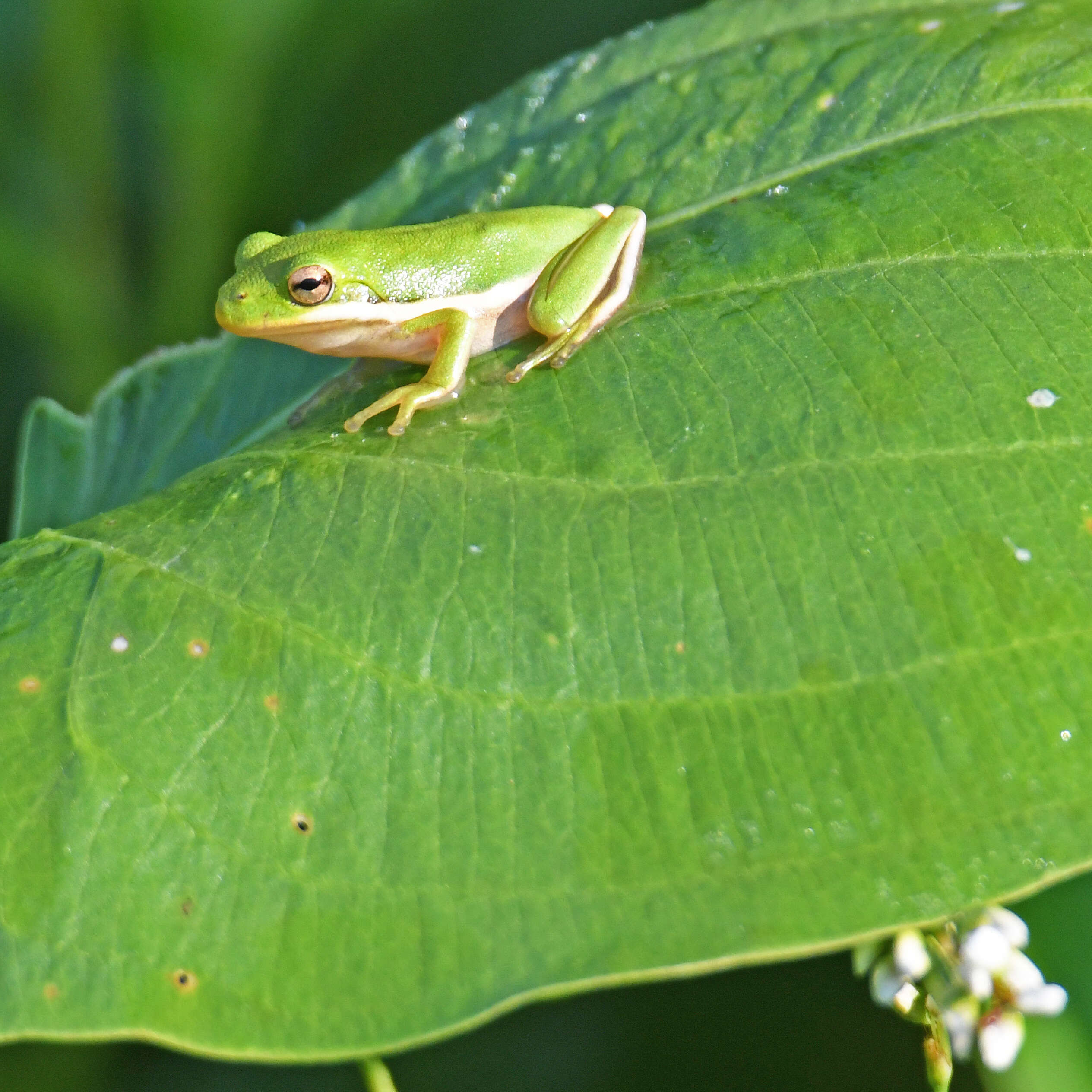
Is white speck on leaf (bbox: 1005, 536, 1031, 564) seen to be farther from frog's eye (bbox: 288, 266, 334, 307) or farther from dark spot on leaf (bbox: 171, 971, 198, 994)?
frog's eye (bbox: 288, 266, 334, 307)

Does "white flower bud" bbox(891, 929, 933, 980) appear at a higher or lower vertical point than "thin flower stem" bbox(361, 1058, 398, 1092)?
lower

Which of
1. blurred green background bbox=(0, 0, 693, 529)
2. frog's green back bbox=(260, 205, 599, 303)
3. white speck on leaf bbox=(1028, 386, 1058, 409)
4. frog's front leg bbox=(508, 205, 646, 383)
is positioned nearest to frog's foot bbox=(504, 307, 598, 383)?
frog's front leg bbox=(508, 205, 646, 383)

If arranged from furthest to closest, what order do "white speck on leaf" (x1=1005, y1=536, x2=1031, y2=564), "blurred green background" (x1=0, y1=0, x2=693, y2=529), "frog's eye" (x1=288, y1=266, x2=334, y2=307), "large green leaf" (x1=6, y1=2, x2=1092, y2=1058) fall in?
"blurred green background" (x1=0, y1=0, x2=693, y2=529) → "frog's eye" (x1=288, y1=266, x2=334, y2=307) → "white speck on leaf" (x1=1005, y1=536, x2=1031, y2=564) → "large green leaf" (x1=6, y1=2, x2=1092, y2=1058)

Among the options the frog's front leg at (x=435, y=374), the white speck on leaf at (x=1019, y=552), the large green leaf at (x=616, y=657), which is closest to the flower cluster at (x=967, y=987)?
the large green leaf at (x=616, y=657)

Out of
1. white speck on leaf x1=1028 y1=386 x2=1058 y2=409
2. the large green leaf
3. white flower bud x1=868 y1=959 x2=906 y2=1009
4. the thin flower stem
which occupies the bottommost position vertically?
white flower bud x1=868 y1=959 x2=906 y2=1009

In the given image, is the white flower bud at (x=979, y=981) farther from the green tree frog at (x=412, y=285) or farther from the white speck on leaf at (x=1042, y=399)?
the green tree frog at (x=412, y=285)

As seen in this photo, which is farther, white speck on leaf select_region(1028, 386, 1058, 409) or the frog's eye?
the frog's eye

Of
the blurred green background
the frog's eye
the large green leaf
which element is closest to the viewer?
the large green leaf

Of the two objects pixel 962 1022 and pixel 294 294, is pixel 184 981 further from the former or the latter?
pixel 294 294
